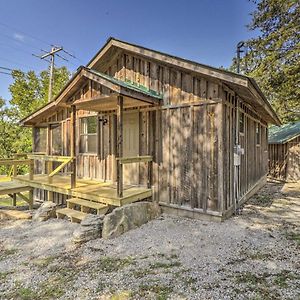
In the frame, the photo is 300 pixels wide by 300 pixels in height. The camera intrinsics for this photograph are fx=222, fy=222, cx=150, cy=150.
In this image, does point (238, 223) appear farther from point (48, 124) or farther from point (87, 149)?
point (48, 124)

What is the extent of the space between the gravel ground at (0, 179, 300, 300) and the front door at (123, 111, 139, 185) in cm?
175

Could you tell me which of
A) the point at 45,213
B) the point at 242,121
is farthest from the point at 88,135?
the point at 242,121

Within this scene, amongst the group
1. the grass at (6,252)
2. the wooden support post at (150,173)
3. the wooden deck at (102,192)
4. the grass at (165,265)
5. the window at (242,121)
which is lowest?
the grass at (6,252)

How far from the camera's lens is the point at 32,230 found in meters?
5.22

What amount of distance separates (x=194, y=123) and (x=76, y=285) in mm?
4281

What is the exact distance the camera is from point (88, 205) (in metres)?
5.63

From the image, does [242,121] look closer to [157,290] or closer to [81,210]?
[81,210]

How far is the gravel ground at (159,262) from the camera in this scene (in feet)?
9.33

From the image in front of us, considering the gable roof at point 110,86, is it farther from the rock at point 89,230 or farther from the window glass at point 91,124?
the rock at point 89,230

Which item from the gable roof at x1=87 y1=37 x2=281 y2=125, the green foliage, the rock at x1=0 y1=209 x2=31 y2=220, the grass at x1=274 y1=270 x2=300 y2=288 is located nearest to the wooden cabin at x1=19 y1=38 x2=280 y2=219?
the gable roof at x1=87 y1=37 x2=281 y2=125

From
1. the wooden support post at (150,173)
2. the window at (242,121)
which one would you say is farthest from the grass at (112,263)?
Result: the window at (242,121)

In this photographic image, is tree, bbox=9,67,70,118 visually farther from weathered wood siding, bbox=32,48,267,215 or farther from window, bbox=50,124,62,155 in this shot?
weathered wood siding, bbox=32,48,267,215

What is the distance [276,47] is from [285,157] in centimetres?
673

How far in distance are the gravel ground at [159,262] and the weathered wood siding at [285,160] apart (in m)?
9.37
